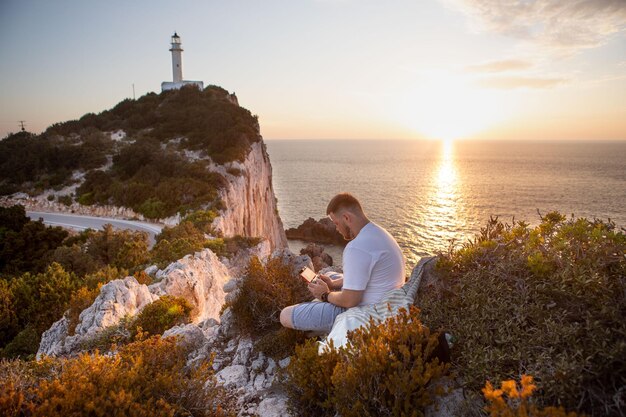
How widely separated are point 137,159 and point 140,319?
26.2 metres

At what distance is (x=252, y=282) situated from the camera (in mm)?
5906

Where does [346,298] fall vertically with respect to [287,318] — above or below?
above

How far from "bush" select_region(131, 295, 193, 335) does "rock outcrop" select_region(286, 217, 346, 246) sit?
35740 millimetres

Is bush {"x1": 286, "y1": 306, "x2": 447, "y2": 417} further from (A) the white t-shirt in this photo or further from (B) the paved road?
(B) the paved road

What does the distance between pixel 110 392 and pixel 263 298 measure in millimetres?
2760

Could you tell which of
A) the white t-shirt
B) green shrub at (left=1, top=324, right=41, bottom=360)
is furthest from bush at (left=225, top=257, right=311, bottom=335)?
green shrub at (left=1, top=324, right=41, bottom=360)

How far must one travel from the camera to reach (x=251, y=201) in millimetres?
30453

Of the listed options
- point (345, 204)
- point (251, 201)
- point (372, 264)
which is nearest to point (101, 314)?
point (345, 204)

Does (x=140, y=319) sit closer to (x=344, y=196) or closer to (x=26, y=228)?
(x=344, y=196)

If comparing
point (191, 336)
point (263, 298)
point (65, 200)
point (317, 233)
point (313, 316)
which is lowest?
point (317, 233)

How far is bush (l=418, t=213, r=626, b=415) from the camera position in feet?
8.82

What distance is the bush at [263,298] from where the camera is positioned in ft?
19.0

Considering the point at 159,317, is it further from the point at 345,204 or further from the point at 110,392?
the point at 345,204

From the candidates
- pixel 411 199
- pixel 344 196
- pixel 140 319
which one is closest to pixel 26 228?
pixel 140 319
